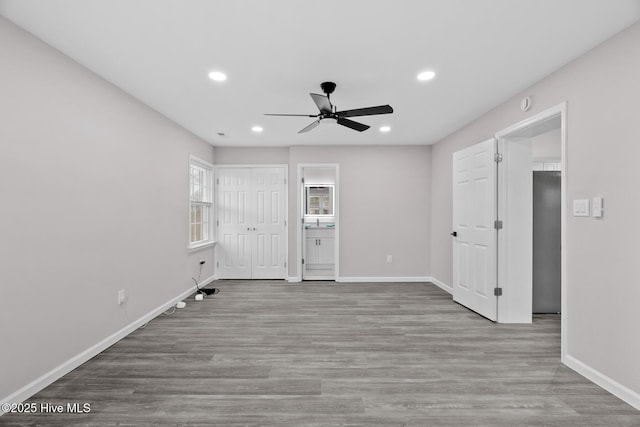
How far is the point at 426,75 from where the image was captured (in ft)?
8.71

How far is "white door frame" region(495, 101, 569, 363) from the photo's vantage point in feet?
8.12

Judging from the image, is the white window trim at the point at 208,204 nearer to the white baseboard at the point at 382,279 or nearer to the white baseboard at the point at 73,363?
the white baseboard at the point at 73,363

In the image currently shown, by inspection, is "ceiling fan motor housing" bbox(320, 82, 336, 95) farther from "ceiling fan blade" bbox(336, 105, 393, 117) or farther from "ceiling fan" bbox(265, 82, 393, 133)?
"ceiling fan blade" bbox(336, 105, 393, 117)

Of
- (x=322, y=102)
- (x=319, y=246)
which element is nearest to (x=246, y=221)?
(x=319, y=246)

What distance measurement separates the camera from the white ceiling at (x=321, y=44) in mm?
1786

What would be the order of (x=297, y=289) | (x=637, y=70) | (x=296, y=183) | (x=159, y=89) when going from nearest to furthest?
(x=637, y=70)
(x=159, y=89)
(x=297, y=289)
(x=296, y=183)

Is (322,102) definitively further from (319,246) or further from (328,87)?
(319,246)

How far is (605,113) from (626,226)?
816 mm

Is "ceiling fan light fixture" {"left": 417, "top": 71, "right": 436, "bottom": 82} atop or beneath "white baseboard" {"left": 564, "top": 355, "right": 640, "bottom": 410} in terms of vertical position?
atop

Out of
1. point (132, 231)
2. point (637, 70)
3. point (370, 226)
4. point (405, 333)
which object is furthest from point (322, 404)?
point (370, 226)

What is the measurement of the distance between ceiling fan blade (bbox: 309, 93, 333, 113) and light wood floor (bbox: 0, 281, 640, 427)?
2161mm

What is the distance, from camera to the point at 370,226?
5.40 metres

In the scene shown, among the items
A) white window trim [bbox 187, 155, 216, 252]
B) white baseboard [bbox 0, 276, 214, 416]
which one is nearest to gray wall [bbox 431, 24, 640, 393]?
white baseboard [bbox 0, 276, 214, 416]

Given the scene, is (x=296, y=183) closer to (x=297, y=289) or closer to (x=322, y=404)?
(x=297, y=289)
